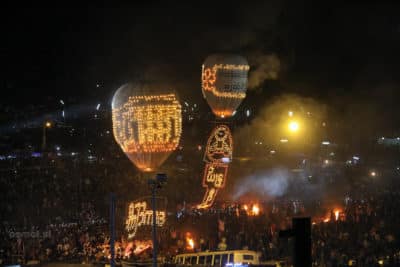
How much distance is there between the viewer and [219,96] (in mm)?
27562

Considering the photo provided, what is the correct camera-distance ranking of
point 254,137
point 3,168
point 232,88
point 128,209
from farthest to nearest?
point 254,137 → point 3,168 → point 232,88 → point 128,209

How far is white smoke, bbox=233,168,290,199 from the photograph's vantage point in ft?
97.2

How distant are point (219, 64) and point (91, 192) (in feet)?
23.8

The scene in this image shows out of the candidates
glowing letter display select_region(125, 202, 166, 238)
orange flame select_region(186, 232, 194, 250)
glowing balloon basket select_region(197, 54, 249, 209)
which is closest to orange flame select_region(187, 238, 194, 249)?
Result: orange flame select_region(186, 232, 194, 250)

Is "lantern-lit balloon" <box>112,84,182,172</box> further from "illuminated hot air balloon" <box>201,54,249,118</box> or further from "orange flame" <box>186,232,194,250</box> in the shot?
"orange flame" <box>186,232,194,250</box>

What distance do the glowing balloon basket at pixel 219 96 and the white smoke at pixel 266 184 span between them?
190cm

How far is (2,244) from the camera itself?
1844cm

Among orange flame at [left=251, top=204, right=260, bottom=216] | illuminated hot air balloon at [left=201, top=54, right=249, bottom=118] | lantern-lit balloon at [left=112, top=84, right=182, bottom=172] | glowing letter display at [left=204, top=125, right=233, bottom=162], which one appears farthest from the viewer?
glowing letter display at [left=204, top=125, right=233, bottom=162]

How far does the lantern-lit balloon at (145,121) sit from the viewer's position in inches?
977

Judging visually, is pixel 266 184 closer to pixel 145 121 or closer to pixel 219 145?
pixel 219 145

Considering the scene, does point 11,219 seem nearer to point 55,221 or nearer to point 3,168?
point 55,221

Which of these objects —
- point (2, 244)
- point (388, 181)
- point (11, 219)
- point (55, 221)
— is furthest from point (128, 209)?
point (388, 181)

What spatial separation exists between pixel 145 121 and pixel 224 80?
4.18 metres

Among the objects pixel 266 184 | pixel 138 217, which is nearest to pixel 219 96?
pixel 266 184
